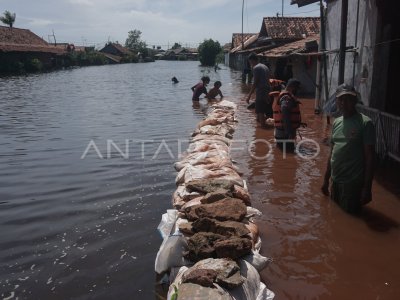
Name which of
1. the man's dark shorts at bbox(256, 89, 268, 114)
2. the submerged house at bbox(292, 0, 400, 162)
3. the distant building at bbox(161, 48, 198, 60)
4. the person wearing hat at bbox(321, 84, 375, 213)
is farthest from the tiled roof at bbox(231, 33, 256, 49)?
the distant building at bbox(161, 48, 198, 60)

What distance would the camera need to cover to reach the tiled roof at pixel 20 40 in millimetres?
33475

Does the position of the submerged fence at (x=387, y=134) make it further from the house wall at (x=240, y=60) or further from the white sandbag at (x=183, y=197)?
the house wall at (x=240, y=60)

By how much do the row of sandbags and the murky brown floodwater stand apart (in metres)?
0.31

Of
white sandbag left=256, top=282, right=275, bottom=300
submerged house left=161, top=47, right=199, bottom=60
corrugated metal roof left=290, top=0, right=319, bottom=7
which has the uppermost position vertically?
corrugated metal roof left=290, top=0, right=319, bottom=7

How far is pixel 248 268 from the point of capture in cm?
280

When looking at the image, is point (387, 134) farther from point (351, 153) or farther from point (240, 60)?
point (240, 60)

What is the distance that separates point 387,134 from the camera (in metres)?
5.28

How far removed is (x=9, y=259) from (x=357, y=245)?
10.7 feet

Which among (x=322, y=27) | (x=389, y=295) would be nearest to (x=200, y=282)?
(x=389, y=295)

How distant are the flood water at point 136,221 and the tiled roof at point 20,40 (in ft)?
91.1

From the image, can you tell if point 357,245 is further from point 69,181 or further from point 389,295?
point 69,181

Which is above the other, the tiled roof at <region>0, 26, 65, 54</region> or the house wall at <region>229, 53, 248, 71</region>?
the tiled roof at <region>0, 26, 65, 54</region>

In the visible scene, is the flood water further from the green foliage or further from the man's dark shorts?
the green foliage

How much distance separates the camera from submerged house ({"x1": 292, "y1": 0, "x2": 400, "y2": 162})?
17.6 ft
